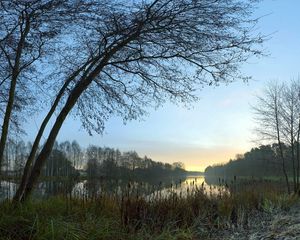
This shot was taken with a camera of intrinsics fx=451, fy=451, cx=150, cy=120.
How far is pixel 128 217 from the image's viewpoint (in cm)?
862

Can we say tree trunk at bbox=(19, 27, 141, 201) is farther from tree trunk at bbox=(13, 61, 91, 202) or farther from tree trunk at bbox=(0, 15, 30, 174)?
tree trunk at bbox=(0, 15, 30, 174)

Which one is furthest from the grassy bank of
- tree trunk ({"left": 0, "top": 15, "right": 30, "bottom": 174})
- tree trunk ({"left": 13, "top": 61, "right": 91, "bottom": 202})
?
tree trunk ({"left": 0, "top": 15, "right": 30, "bottom": 174})

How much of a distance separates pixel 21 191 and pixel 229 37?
17.8 feet

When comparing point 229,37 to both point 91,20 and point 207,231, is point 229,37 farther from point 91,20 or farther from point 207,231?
point 207,231

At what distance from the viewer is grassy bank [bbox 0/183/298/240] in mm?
6617

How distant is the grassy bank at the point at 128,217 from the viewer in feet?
21.7

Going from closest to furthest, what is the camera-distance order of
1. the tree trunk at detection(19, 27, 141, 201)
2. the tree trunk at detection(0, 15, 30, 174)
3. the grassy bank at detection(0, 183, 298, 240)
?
the grassy bank at detection(0, 183, 298, 240)
the tree trunk at detection(19, 27, 141, 201)
the tree trunk at detection(0, 15, 30, 174)

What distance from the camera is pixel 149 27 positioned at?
377 inches

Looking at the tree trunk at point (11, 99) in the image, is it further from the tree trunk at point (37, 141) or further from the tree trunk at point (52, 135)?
the tree trunk at point (52, 135)

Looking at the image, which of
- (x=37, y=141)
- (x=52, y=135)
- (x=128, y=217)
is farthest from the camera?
(x=37, y=141)

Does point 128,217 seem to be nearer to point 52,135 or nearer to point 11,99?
point 52,135

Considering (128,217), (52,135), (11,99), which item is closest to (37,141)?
(52,135)

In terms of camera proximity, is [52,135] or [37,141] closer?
[52,135]

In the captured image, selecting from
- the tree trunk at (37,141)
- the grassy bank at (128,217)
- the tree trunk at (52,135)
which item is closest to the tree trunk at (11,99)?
the tree trunk at (37,141)
